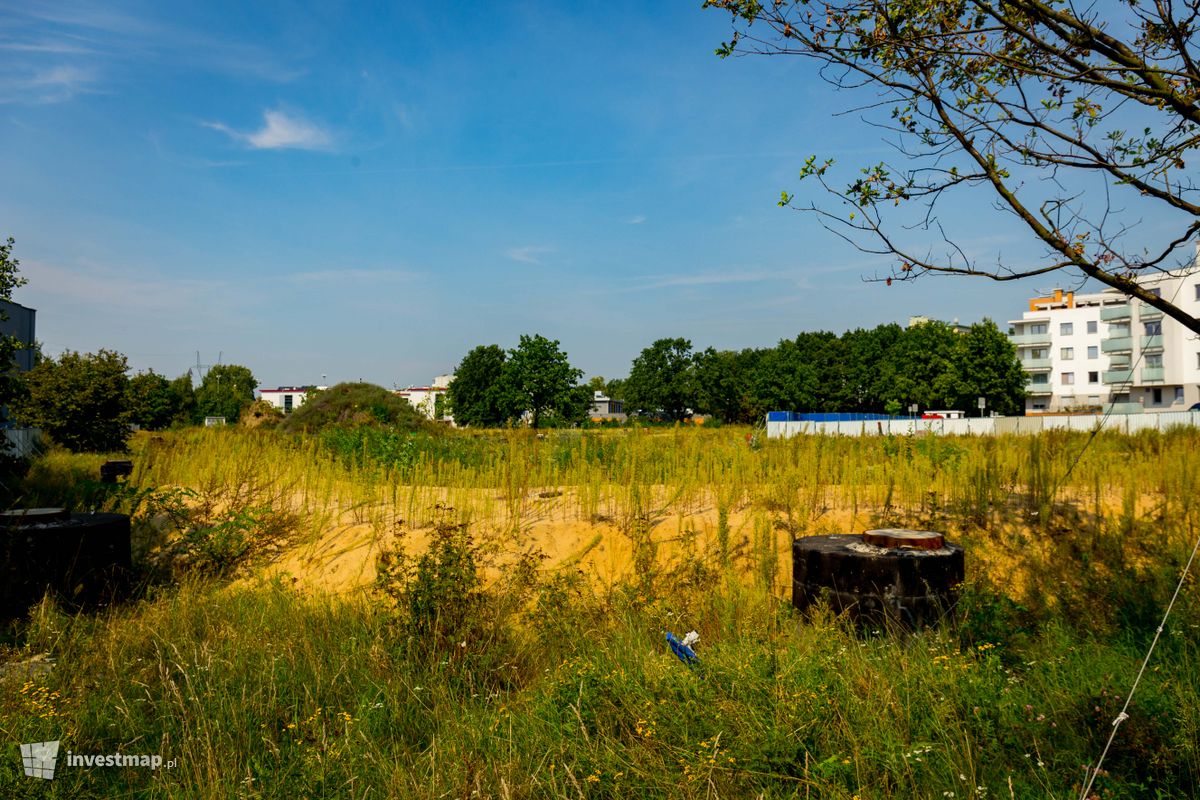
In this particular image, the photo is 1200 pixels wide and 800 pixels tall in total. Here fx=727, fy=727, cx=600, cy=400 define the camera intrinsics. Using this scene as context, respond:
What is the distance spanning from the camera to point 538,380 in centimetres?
6066

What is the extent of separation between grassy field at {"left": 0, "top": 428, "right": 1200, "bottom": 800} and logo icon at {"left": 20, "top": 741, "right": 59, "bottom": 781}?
0.14ft

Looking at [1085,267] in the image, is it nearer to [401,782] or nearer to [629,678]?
[629,678]

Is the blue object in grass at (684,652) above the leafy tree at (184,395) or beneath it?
beneath

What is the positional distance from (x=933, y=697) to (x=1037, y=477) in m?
5.36

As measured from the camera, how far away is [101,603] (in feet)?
18.7

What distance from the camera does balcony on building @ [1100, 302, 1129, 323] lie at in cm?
6062

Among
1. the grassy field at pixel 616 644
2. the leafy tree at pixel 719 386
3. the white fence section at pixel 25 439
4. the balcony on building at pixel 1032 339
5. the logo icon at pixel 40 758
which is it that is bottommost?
the logo icon at pixel 40 758

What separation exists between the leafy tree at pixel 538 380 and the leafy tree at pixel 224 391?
116 feet

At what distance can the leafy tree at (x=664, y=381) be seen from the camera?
80.3 meters

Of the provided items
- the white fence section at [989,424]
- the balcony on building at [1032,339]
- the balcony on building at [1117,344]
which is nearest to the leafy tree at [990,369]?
the balcony on building at [1117,344]

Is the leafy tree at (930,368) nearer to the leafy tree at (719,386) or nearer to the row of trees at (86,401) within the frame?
the leafy tree at (719,386)

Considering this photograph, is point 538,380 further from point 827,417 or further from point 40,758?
point 40,758

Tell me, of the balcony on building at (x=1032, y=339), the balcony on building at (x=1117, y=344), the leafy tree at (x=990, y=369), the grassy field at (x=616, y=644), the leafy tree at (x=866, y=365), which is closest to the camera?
the grassy field at (x=616, y=644)

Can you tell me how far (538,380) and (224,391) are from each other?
53.9m
